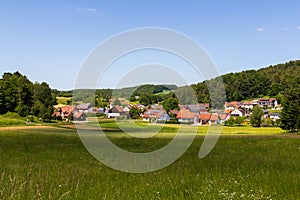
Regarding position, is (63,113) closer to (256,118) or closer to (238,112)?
(256,118)

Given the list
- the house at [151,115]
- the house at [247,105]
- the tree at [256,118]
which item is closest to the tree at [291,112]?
the tree at [256,118]

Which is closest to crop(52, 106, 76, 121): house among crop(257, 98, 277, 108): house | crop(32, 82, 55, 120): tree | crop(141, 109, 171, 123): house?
crop(32, 82, 55, 120): tree

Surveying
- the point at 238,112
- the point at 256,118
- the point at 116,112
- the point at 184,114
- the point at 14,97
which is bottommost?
the point at 256,118

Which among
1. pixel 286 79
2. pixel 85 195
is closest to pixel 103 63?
pixel 85 195

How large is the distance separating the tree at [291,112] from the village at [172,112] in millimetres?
12266

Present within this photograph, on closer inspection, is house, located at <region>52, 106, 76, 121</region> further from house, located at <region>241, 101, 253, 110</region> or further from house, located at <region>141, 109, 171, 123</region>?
house, located at <region>241, 101, 253, 110</region>

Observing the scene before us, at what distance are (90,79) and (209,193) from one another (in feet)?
21.0

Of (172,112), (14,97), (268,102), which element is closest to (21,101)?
(14,97)

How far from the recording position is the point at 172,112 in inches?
1871

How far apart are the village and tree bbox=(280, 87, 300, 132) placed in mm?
12266

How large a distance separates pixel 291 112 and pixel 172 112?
28284 mm

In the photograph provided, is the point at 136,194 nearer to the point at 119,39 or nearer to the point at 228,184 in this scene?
the point at 228,184

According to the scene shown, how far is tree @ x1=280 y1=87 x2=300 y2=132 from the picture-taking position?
202ft

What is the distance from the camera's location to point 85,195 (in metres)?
6.28
